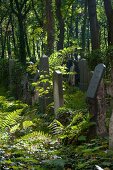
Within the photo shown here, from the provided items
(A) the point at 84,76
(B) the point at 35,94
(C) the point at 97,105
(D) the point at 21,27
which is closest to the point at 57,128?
(C) the point at 97,105

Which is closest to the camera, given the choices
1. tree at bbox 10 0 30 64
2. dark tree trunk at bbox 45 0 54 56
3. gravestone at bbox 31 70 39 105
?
gravestone at bbox 31 70 39 105

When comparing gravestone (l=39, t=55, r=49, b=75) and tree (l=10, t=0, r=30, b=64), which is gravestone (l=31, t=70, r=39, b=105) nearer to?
gravestone (l=39, t=55, r=49, b=75)

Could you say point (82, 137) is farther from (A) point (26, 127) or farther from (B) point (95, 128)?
(A) point (26, 127)

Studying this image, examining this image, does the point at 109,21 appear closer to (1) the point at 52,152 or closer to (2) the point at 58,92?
(2) the point at 58,92

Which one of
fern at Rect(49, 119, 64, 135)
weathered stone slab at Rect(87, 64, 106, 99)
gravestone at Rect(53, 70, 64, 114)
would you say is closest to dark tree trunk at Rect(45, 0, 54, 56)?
gravestone at Rect(53, 70, 64, 114)

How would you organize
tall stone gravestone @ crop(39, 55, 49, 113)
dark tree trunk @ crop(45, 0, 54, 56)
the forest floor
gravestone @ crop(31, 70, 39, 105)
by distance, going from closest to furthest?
the forest floor, tall stone gravestone @ crop(39, 55, 49, 113), gravestone @ crop(31, 70, 39, 105), dark tree trunk @ crop(45, 0, 54, 56)

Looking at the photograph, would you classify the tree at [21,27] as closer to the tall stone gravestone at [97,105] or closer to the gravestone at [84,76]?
the gravestone at [84,76]

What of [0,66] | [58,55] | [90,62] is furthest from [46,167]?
[0,66]

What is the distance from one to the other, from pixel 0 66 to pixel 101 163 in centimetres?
1639

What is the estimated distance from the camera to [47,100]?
36.4ft

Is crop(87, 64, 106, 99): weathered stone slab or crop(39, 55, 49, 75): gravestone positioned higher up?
crop(39, 55, 49, 75): gravestone

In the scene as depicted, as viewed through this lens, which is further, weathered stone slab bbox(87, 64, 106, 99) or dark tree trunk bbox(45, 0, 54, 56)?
dark tree trunk bbox(45, 0, 54, 56)

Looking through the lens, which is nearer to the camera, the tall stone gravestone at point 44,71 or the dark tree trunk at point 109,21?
the tall stone gravestone at point 44,71

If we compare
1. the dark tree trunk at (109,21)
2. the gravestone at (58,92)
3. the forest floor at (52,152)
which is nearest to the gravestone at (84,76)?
the dark tree trunk at (109,21)
